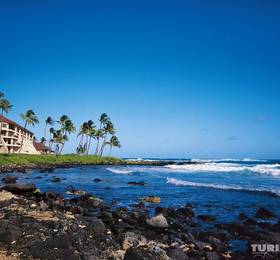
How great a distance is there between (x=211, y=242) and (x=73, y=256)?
4.49 metres

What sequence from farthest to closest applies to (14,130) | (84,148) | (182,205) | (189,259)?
1. (84,148)
2. (14,130)
3. (182,205)
4. (189,259)

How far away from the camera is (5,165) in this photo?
46.2 meters

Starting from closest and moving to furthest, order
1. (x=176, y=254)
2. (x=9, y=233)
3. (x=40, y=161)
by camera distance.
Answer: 1. (x=9, y=233)
2. (x=176, y=254)
3. (x=40, y=161)

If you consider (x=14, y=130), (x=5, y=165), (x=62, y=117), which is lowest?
(x=5, y=165)

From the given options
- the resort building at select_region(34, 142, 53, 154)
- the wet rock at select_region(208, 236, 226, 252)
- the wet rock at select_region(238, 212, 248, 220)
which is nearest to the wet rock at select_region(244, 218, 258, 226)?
the wet rock at select_region(238, 212, 248, 220)

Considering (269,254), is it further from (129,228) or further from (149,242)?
(129,228)

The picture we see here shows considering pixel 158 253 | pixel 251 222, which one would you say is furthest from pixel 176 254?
pixel 251 222

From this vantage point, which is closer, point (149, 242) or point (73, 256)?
point (73, 256)

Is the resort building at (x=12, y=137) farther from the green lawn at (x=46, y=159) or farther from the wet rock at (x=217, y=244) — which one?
the wet rock at (x=217, y=244)

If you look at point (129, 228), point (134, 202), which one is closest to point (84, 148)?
point (134, 202)

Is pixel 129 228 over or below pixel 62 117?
below

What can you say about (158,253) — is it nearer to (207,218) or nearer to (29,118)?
(207,218)

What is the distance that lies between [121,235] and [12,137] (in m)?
65.8

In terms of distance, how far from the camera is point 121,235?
29.7ft
